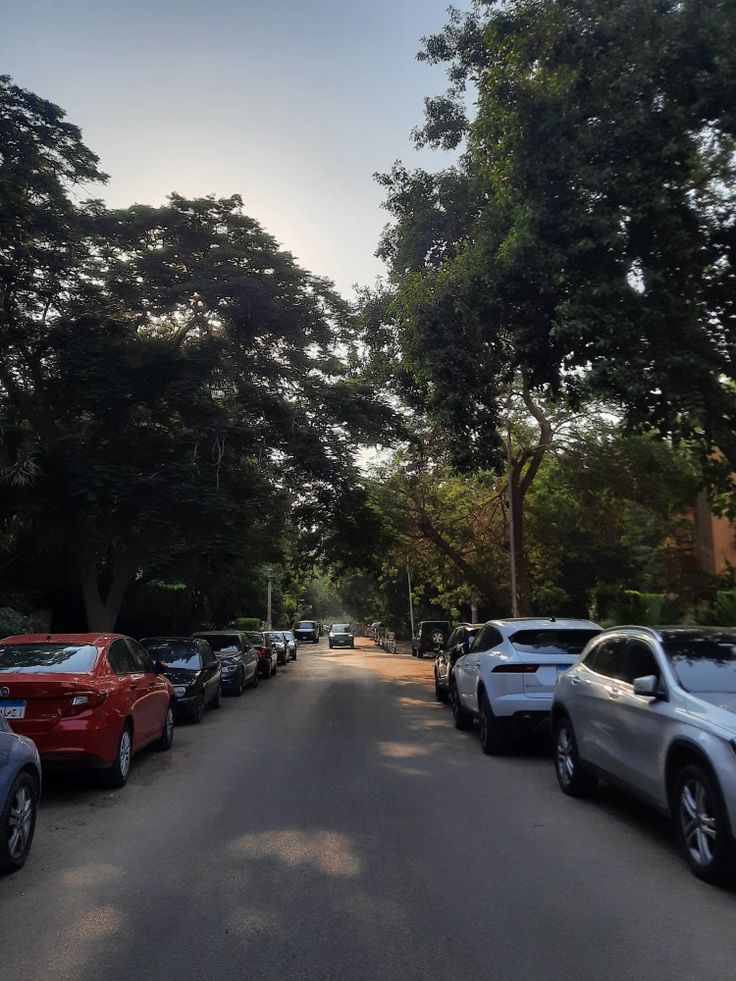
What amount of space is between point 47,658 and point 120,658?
3.42 ft

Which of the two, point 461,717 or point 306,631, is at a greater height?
point 306,631

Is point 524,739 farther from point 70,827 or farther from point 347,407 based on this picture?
point 347,407

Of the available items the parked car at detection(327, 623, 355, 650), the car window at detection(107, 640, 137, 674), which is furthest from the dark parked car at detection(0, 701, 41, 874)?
the parked car at detection(327, 623, 355, 650)

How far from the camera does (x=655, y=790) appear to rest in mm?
6184

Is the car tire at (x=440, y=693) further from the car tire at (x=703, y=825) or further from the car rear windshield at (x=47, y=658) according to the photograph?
the car tire at (x=703, y=825)

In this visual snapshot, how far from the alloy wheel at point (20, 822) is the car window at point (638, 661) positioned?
467 centimetres

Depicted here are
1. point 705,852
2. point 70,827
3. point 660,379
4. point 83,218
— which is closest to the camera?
point 705,852

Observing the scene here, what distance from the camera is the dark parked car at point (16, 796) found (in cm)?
553

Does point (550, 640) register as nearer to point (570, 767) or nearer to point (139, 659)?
point (570, 767)

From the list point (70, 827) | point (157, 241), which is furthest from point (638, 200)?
point (157, 241)

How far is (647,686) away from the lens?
20.8 feet

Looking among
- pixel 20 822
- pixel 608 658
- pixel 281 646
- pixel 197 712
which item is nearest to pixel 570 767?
pixel 608 658

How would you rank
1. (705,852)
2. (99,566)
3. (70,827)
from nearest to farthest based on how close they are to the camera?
(705,852) → (70,827) → (99,566)

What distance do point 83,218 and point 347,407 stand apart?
321 inches
